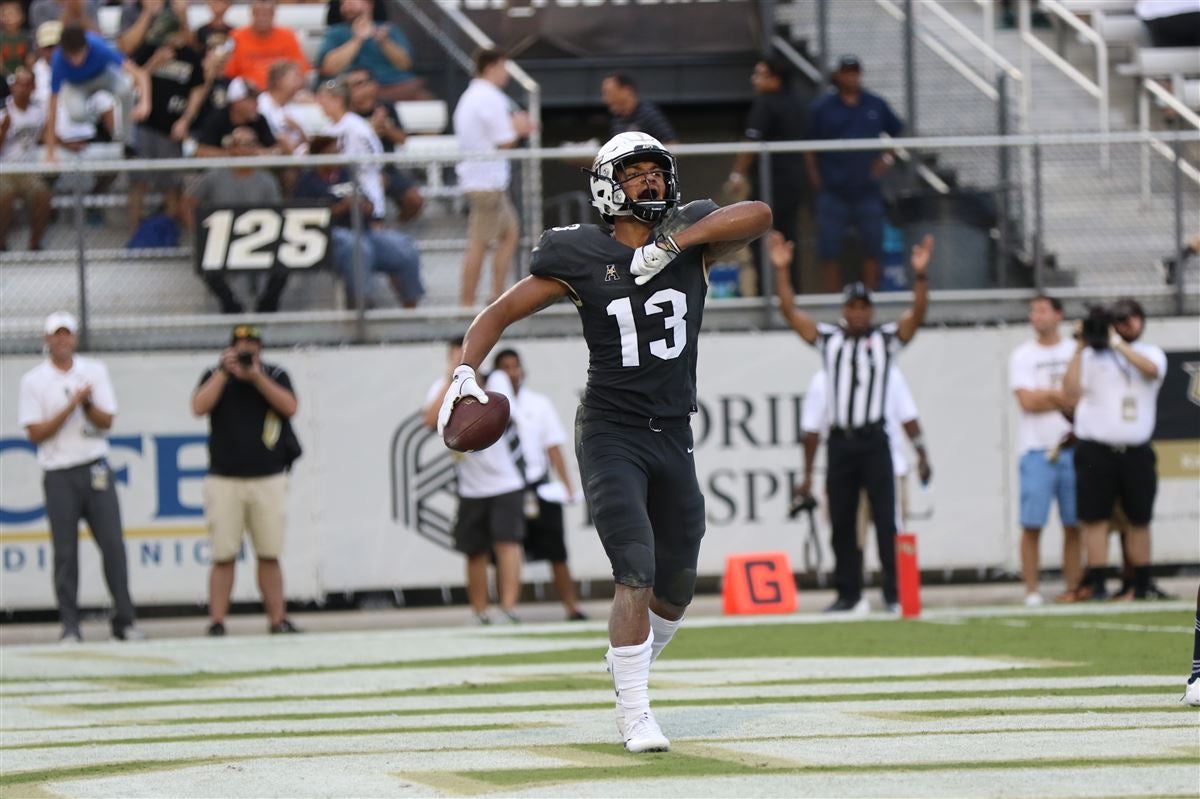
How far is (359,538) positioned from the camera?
51.5 feet

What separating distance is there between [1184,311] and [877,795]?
1170 cm

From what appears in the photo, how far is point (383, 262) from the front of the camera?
618 inches

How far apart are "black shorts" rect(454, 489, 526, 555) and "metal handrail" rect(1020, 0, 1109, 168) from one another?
800cm

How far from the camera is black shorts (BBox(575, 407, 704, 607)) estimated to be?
6949 mm

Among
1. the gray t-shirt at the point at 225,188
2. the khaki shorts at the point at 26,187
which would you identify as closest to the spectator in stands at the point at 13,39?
the khaki shorts at the point at 26,187

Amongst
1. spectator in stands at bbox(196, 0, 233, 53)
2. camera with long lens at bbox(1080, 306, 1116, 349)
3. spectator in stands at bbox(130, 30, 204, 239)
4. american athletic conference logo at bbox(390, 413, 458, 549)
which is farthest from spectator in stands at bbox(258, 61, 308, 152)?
camera with long lens at bbox(1080, 306, 1116, 349)

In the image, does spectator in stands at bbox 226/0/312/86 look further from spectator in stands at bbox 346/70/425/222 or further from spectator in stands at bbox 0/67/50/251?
spectator in stands at bbox 0/67/50/251

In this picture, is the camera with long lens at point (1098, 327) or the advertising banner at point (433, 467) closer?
the camera with long lens at point (1098, 327)

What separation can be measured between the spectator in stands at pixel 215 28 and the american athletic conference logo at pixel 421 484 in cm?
443

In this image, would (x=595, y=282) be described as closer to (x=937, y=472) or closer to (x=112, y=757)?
(x=112, y=757)

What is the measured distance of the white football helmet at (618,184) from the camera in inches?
280

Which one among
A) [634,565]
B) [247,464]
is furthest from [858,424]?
[634,565]

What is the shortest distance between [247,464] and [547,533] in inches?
85.2

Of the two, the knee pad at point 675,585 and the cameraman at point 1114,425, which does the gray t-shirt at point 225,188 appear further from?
the knee pad at point 675,585
